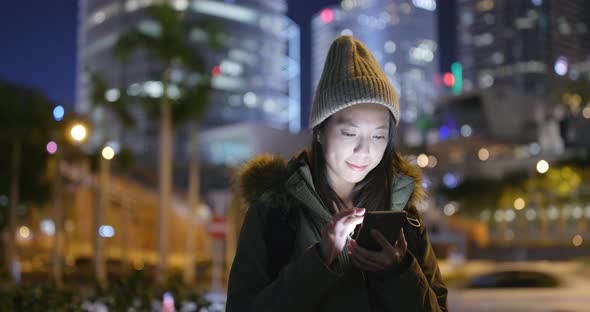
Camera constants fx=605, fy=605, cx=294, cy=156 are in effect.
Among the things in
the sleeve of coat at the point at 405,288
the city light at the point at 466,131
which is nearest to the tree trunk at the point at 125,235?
the sleeve of coat at the point at 405,288

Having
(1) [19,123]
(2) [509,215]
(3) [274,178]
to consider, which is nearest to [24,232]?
(1) [19,123]

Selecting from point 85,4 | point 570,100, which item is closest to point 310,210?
point 570,100

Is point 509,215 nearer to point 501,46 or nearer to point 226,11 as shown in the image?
point 226,11

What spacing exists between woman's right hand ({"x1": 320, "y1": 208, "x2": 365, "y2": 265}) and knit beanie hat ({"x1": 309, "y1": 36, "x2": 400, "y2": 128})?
0.42 m

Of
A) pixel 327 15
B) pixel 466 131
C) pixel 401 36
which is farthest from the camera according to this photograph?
pixel 327 15

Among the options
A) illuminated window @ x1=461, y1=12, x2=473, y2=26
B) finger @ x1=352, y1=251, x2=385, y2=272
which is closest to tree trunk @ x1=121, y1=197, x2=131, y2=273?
finger @ x1=352, y1=251, x2=385, y2=272

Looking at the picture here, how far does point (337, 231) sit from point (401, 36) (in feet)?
625

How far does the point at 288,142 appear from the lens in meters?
74.2

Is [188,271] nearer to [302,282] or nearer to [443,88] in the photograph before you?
[302,282]

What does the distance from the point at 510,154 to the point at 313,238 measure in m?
88.5

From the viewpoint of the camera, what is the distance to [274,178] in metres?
2.21

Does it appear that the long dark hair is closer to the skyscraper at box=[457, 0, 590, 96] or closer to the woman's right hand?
the woman's right hand

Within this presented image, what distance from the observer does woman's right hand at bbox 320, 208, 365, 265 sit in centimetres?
177

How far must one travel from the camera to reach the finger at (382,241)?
70.0 inches
